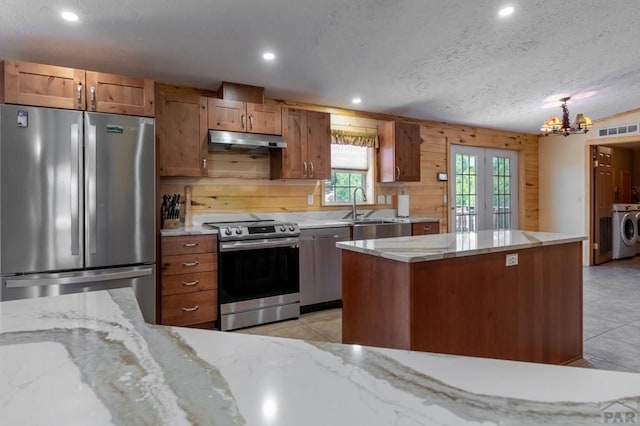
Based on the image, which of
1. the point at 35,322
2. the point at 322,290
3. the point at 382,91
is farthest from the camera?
the point at 382,91

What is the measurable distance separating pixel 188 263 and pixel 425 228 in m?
2.84

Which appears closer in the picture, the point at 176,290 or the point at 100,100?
the point at 100,100

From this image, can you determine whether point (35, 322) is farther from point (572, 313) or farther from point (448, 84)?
point (448, 84)

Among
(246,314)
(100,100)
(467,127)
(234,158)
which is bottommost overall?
(246,314)

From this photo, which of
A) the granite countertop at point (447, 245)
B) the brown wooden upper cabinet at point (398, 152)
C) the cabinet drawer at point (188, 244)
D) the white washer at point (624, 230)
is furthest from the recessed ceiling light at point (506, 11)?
the white washer at point (624, 230)

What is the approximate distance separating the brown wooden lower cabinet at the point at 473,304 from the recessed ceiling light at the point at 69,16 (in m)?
2.37

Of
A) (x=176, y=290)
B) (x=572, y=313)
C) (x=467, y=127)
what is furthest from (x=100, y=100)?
(x=467, y=127)

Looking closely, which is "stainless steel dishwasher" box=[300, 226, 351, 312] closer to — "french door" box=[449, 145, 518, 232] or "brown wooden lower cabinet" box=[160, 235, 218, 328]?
"brown wooden lower cabinet" box=[160, 235, 218, 328]

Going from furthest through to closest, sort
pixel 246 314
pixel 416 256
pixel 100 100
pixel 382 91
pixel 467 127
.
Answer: pixel 467 127 → pixel 382 91 → pixel 246 314 → pixel 100 100 → pixel 416 256

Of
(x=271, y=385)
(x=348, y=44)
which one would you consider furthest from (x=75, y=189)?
(x=271, y=385)

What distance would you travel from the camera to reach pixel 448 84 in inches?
163

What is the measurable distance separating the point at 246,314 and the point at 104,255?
1.29 metres

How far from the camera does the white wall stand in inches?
250

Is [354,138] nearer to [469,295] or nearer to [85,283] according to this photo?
[469,295]
